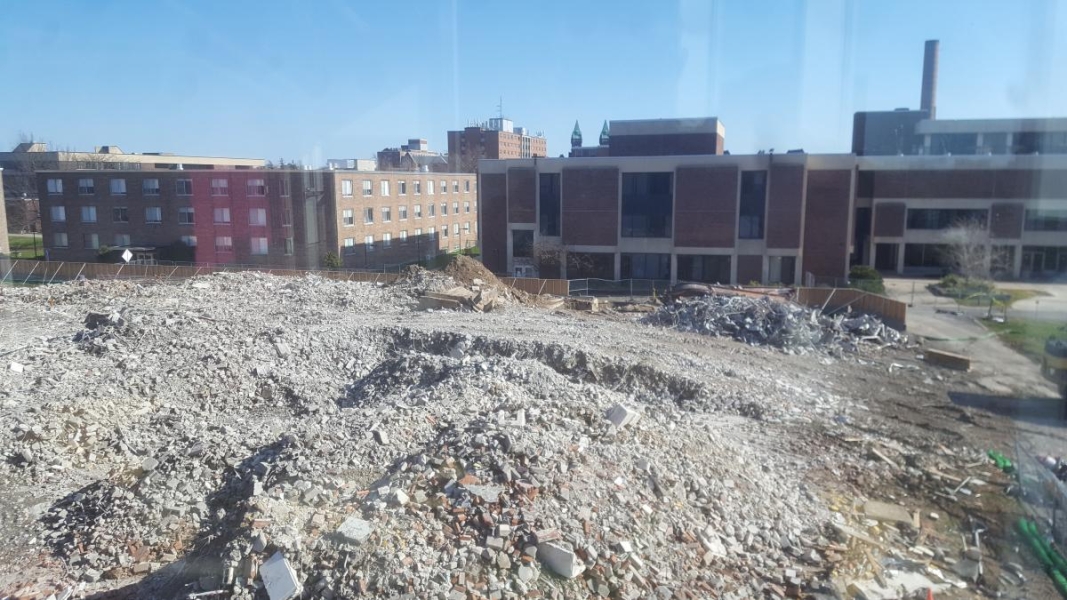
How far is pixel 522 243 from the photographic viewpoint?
3481cm

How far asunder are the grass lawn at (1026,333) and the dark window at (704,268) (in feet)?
38.6

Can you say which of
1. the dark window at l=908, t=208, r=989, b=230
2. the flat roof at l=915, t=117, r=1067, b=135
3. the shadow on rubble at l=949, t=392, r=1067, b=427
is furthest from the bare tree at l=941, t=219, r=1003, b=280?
the shadow on rubble at l=949, t=392, r=1067, b=427

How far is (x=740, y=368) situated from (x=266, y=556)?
10.5m

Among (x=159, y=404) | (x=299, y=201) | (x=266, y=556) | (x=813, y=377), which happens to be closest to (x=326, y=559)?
(x=266, y=556)

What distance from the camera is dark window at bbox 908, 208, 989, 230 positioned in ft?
105

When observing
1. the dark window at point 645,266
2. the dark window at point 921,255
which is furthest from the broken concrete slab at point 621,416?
the dark window at point 921,255

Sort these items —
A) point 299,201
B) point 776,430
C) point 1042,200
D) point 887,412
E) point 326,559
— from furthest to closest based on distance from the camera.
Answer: point 299,201 → point 1042,200 → point 887,412 → point 776,430 → point 326,559

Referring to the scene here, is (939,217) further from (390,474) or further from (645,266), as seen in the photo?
(390,474)

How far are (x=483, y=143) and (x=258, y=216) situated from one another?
2368 cm

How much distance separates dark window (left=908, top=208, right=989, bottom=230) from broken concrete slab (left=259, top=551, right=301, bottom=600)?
32.7 meters

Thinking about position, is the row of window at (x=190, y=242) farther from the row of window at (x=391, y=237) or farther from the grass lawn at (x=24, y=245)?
the row of window at (x=391, y=237)

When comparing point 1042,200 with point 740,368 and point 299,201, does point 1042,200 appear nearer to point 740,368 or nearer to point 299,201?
point 740,368

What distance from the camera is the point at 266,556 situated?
655 centimetres

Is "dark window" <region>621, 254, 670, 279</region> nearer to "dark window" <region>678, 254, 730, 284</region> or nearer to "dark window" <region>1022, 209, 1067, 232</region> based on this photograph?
"dark window" <region>678, 254, 730, 284</region>
